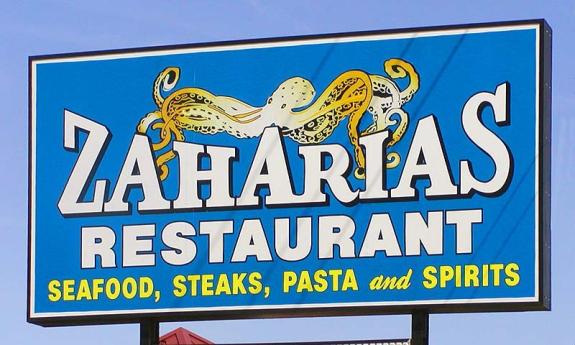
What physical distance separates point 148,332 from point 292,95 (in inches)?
128

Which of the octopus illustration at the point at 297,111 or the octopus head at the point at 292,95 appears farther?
the octopus head at the point at 292,95

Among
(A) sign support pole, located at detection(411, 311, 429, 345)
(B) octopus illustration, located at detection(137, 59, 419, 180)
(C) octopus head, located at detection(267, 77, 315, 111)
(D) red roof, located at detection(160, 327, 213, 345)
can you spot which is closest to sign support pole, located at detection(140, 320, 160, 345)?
(D) red roof, located at detection(160, 327, 213, 345)

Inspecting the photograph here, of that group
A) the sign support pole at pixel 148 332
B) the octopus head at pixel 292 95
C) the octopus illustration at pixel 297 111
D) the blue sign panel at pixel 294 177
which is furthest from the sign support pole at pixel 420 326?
the sign support pole at pixel 148 332

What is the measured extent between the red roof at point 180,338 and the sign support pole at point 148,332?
166mm

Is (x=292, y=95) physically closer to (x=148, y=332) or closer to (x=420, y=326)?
(x=420, y=326)

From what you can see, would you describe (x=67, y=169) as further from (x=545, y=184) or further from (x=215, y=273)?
(x=545, y=184)

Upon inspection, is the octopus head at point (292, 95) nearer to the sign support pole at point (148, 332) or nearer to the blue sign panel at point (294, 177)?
Answer: the blue sign panel at point (294, 177)

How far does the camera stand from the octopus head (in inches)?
1047

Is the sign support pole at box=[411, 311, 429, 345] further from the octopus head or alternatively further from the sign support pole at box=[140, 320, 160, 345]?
the sign support pole at box=[140, 320, 160, 345]

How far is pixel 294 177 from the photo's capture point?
26406 millimetres

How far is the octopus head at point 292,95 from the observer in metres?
26.6

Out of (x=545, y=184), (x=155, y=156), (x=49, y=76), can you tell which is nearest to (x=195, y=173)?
(x=155, y=156)

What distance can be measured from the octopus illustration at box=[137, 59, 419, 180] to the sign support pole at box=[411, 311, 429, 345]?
175cm

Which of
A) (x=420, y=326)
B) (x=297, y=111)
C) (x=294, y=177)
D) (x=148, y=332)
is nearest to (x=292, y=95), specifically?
(x=297, y=111)
